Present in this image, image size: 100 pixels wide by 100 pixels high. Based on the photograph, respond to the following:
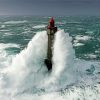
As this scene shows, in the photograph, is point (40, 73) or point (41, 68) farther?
point (41, 68)

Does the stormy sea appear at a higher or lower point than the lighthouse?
lower

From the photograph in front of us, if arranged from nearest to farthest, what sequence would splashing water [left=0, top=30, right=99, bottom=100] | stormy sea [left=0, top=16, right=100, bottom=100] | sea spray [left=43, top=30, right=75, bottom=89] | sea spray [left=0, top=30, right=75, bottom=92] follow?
stormy sea [left=0, top=16, right=100, bottom=100] < splashing water [left=0, top=30, right=99, bottom=100] < sea spray [left=0, top=30, right=75, bottom=92] < sea spray [left=43, top=30, right=75, bottom=89]

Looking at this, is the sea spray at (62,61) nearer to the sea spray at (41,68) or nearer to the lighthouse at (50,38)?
the sea spray at (41,68)

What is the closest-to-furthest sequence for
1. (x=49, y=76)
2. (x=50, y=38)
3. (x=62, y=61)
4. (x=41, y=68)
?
(x=50, y=38) < (x=49, y=76) < (x=62, y=61) < (x=41, y=68)

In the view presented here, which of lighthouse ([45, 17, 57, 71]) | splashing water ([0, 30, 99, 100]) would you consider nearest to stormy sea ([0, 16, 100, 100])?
splashing water ([0, 30, 99, 100])

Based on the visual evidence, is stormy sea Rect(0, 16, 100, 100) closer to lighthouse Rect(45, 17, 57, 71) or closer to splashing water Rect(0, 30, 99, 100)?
splashing water Rect(0, 30, 99, 100)

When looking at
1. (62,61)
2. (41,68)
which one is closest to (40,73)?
(41,68)

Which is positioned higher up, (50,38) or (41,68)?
(50,38)

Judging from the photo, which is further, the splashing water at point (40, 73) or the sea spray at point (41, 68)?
the sea spray at point (41, 68)

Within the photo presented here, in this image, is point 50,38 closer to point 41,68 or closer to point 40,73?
point 41,68

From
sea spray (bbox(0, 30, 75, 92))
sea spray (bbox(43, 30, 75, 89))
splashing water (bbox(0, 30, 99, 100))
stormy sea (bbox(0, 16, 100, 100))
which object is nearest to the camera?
stormy sea (bbox(0, 16, 100, 100))

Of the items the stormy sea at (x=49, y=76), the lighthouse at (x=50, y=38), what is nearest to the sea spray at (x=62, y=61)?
the stormy sea at (x=49, y=76)
